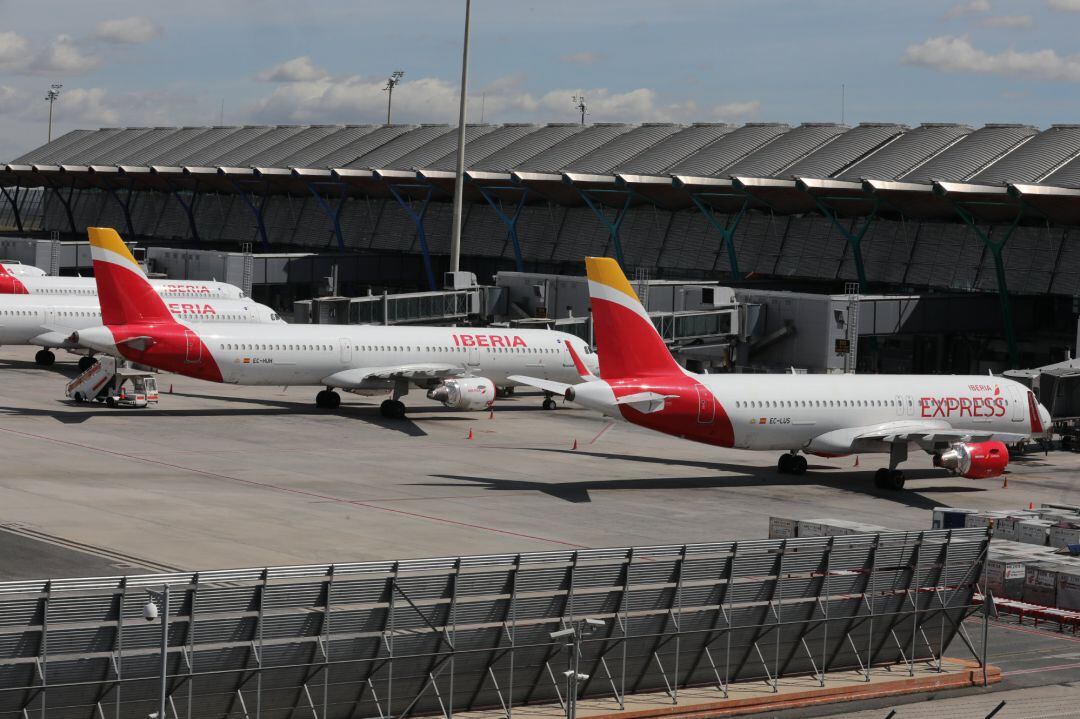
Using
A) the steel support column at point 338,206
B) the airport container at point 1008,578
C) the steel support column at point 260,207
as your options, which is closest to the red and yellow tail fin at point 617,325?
the airport container at point 1008,578

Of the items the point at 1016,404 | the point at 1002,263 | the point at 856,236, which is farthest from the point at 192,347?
the point at 856,236

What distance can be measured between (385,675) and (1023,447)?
1893 inches

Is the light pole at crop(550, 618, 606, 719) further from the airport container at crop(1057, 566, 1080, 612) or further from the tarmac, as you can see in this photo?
the airport container at crop(1057, 566, 1080, 612)

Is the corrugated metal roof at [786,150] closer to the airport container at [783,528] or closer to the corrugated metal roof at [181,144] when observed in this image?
the airport container at [783,528]

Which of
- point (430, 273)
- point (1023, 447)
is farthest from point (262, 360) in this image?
point (430, 273)

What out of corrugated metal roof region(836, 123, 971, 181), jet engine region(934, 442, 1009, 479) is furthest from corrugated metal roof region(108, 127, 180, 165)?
jet engine region(934, 442, 1009, 479)

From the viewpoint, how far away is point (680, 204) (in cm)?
10781

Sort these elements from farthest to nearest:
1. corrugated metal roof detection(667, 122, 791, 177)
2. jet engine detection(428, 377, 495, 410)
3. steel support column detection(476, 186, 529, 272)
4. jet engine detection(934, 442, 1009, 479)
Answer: steel support column detection(476, 186, 529, 272), corrugated metal roof detection(667, 122, 791, 177), jet engine detection(428, 377, 495, 410), jet engine detection(934, 442, 1009, 479)

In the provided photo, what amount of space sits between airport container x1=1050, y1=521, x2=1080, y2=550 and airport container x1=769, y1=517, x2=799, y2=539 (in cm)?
865

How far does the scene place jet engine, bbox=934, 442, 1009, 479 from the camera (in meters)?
53.3

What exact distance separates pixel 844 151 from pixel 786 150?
510 cm

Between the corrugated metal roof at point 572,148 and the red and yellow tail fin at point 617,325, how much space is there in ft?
208

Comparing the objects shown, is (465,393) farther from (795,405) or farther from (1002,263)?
(1002,263)

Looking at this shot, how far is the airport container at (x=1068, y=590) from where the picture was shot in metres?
38.8
